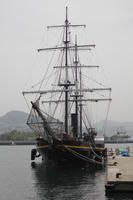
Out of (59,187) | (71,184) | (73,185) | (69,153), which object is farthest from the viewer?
(69,153)

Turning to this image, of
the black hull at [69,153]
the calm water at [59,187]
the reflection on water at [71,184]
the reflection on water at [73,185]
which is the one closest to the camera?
the reflection on water at [73,185]

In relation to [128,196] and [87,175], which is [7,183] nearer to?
[87,175]

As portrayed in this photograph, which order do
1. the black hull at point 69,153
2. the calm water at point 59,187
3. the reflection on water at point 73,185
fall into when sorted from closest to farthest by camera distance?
1. the reflection on water at point 73,185
2. the calm water at point 59,187
3. the black hull at point 69,153

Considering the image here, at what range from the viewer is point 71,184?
45344 millimetres

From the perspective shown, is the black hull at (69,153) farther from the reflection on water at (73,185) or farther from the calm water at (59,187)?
the calm water at (59,187)

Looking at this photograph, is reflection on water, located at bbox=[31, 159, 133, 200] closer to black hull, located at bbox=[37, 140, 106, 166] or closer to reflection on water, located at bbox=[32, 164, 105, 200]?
reflection on water, located at bbox=[32, 164, 105, 200]

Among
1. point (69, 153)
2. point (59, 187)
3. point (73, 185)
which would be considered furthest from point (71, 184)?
point (69, 153)

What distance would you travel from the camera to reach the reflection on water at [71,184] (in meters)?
37.9

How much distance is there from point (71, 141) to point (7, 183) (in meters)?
13.4

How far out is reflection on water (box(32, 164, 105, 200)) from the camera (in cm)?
3794

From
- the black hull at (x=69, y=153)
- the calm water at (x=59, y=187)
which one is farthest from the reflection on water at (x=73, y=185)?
the black hull at (x=69, y=153)

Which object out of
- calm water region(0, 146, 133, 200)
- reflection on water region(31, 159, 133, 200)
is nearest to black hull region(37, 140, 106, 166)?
reflection on water region(31, 159, 133, 200)

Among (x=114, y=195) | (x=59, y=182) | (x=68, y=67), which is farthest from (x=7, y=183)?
(x=68, y=67)

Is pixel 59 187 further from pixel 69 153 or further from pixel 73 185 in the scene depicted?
pixel 69 153
